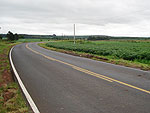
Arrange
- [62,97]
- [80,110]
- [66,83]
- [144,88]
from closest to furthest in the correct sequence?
1. [80,110]
2. [62,97]
3. [144,88]
4. [66,83]

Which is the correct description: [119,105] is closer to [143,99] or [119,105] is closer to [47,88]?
[143,99]

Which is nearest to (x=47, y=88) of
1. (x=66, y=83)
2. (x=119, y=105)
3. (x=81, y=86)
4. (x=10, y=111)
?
(x=66, y=83)

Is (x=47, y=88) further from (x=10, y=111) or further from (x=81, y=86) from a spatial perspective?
(x=10, y=111)

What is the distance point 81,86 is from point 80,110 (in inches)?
79.8

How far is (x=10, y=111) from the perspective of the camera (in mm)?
4168

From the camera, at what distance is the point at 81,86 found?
242 inches

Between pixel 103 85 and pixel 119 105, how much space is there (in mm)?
1866

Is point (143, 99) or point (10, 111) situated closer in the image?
point (10, 111)

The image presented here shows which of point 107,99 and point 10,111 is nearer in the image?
point 10,111

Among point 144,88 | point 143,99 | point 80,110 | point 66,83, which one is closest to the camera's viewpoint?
point 80,110

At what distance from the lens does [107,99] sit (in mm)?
4801

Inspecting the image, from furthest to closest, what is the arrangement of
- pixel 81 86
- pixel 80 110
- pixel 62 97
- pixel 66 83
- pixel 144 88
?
pixel 66 83
pixel 81 86
pixel 144 88
pixel 62 97
pixel 80 110

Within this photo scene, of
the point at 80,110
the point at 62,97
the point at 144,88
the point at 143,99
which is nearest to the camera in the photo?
the point at 80,110

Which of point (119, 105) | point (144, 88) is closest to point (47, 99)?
point (119, 105)
